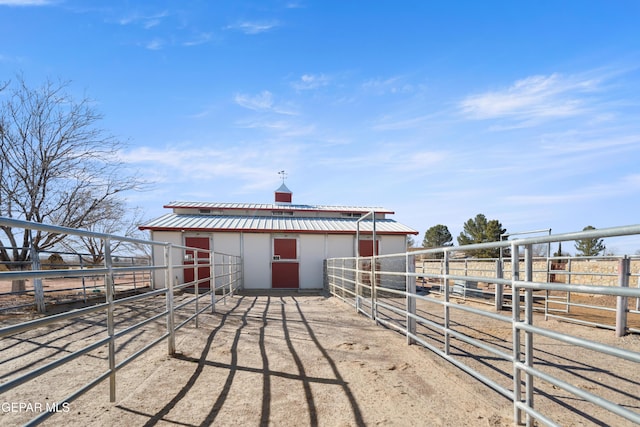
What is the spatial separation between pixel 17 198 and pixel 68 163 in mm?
1595

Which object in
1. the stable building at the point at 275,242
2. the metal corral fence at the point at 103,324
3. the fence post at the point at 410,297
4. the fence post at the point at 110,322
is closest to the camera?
the metal corral fence at the point at 103,324

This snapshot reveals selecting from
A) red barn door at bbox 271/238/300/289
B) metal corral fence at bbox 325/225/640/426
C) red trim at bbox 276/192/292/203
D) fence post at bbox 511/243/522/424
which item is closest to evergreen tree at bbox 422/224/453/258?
red trim at bbox 276/192/292/203

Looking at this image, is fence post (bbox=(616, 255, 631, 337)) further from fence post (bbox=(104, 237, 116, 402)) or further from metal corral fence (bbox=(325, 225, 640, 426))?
fence post (bbox=(104, 237, 116, 402))

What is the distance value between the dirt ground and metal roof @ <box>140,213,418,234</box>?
9.21 meters

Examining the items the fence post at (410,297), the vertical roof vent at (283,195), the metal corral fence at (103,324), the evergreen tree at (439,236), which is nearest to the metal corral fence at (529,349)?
the fence post at (410,297)

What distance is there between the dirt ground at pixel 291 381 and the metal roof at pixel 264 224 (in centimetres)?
921

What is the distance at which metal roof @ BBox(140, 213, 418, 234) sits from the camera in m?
14.7

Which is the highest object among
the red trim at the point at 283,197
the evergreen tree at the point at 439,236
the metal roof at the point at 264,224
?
the red trim at the point at 283,197

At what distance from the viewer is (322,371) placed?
3.60 metres

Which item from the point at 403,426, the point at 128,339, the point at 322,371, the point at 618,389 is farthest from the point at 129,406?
the point at 618,389

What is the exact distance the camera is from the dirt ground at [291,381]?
2.65m

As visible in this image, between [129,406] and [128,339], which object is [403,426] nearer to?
[129,406]

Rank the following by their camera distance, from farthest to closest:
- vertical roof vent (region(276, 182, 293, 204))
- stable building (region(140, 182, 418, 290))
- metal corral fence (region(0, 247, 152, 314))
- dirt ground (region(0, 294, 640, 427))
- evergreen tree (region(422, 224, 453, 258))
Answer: evergreen tree (region(422, 224, 453, 258)) → vertical roof vent (region(276, 182, 293, 204)) → stable building (region(140, 182, 418, 290)) → metal corral fence (region(0, 247, 152, 314)) → dirt ground (region(0, 294, 640, 427))
